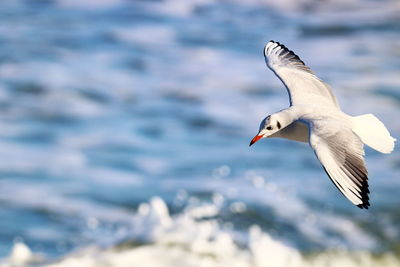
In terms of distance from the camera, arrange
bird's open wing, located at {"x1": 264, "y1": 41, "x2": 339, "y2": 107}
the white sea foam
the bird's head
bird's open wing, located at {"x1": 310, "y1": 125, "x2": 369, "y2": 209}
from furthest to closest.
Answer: the white sea foam < bird's open wing, located at {"x1": 264, "y1": 41, "x2": 339, "y2": 107} < the bird's head < bird's open wing, located at {"x1": 310, "y1": 125, "x2": 369, "y2": 209}

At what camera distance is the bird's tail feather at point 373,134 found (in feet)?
20.4

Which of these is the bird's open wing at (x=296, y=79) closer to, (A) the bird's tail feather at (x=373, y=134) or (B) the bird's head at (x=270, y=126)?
(A) the bird's tail feather at (x=373, y=134)

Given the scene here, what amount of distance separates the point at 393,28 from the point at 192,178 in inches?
652

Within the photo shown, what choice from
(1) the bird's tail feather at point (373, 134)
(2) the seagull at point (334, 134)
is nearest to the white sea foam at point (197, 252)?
(2) the seagull at point (334, 134)

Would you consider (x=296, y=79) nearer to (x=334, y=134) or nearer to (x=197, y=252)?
(x=334, y=134)

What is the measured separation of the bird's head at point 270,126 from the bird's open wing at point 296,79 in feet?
2.38

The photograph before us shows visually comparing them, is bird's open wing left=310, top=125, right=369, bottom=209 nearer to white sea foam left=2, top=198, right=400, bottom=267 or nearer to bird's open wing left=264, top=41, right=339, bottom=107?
bird's open wing left=264, top=41, right=339, bottom=107

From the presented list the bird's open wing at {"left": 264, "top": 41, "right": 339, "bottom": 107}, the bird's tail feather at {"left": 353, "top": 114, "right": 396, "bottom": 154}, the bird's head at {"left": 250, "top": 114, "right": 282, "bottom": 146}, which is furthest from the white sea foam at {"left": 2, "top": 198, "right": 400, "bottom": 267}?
the bird's head at {"left": 250, "top": 114, "right": 282, "bottom": 146}

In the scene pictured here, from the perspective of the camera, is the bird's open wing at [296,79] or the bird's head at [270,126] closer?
the bird's head at [270,126]

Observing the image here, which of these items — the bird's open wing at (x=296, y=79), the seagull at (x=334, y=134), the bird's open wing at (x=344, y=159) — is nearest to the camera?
the bird's open wing at (x=344, y=159)

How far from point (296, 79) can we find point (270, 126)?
1.57 metres

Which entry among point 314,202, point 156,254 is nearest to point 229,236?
point 156,254

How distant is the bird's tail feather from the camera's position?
6207 mm

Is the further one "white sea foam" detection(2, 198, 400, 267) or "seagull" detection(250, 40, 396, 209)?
"white sea foam" detection(2, 198, 400, 267)
